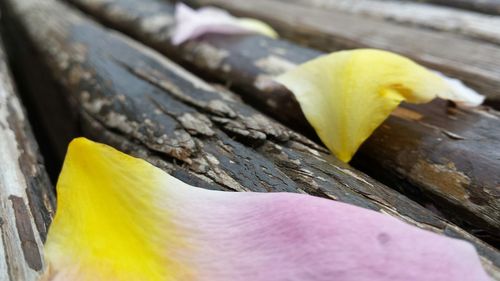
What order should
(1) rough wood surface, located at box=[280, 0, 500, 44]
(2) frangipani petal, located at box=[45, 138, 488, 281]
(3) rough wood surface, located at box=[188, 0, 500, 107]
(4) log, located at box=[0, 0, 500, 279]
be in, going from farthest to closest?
1. (1) rough wood surface, located at box=[280, 0, 500, 44]
2. (3) rough wood surface, located at box=[188, 0, 500, 107]
3. (4) log, located at box=[0, 0, 500, 279]
4. (2) frangipani petal, located at box=[45, 138, 488, 281]

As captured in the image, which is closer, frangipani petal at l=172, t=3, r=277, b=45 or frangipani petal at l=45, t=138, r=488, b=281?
frangipani petal at l=45, t=138, r=488, b=281

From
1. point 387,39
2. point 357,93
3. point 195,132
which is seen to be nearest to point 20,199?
point 195,132

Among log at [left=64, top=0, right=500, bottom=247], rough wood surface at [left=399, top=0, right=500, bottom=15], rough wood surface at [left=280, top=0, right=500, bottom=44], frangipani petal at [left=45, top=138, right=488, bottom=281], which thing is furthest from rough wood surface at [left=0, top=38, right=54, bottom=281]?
rough wood surface at [left=399, top=0, right=500, bottom=15]

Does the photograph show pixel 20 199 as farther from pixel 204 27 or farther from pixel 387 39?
pixel 387 39

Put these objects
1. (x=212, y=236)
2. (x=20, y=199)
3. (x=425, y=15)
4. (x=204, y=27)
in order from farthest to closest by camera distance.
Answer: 1. (x=425, y=15)
2. (x=204, y=27)
3. (x=20, y=199)
4. (x=212, y=236)

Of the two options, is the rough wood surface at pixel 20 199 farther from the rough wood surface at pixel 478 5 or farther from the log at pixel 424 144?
the rough wood surface at pixel 478 5

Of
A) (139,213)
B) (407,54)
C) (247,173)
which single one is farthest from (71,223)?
(407,54)

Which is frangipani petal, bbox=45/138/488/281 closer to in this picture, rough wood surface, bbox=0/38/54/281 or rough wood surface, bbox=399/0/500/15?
A: rough wood surface, bbox=0/38/54/281
